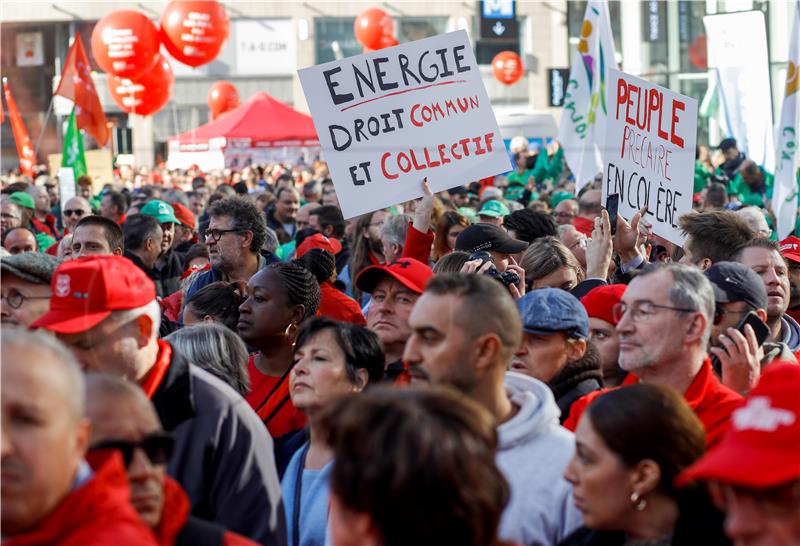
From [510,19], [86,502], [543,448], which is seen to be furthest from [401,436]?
[510,19]

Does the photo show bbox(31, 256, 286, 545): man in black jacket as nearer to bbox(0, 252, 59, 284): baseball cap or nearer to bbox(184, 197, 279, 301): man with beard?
bbox(0, 252, 59, 284): baseball cap

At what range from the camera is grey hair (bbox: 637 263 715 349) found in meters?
4.25

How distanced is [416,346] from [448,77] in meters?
3.89

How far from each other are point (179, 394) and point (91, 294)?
426mm

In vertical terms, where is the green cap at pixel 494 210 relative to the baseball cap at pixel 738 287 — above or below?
below

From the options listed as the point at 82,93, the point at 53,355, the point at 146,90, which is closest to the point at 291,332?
the point at 53,355

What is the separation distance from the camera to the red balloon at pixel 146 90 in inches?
787

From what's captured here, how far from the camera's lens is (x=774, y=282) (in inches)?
221

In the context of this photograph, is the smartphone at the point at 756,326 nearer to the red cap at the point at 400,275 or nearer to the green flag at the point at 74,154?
the red cap at the point at 400,275

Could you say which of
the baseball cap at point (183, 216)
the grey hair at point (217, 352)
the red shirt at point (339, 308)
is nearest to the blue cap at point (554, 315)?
the grey hair at point (217, 352)

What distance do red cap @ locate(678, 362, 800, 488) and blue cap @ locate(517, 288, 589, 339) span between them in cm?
189

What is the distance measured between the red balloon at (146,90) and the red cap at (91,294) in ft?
53.9

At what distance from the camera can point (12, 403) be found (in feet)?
7.77

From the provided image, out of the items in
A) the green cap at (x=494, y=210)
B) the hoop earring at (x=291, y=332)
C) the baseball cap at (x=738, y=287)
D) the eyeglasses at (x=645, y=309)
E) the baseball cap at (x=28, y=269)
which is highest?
the baseball cap at (x=28, y=269)
